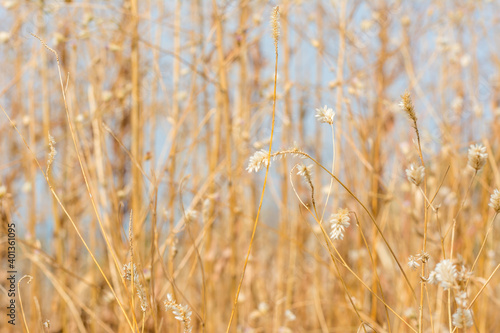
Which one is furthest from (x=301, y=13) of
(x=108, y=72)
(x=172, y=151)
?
(x=172, y=151)

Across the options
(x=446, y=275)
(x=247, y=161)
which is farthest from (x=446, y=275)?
(x=247, y=161)

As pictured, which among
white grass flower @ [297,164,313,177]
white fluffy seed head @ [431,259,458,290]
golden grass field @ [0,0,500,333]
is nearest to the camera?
white fluffy seed head @ [431,259,458,290]

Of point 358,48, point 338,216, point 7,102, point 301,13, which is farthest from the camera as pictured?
point 7,102

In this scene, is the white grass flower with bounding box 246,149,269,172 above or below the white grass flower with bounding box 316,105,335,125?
below

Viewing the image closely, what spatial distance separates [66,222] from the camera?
1.44m

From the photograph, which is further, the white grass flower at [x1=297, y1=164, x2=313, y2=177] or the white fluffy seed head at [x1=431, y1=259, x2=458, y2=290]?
the white grass flower at [x1=297, y1=164, x2=313, y2=177]

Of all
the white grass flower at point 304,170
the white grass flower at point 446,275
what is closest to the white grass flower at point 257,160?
the white grass flower at point 304,170

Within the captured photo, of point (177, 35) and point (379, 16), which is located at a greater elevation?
point (379, 16)

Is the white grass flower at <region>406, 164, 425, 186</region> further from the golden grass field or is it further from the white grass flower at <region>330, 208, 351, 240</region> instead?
the golden grass field

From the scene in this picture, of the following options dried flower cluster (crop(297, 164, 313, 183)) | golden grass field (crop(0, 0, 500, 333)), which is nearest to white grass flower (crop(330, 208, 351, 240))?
dried flower cluster (crop(297, 164, 313, 183))

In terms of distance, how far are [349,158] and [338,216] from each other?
3.20 ft

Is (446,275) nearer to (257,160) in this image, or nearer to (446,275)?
(446,275)

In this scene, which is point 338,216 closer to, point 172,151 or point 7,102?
point 172,151

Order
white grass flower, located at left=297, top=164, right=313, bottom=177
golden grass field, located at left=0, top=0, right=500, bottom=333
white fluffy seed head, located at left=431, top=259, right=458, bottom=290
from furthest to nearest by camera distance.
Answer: golden grass field, located at left=0, top=0, right=500, bottom=333 < white grass flower, located at left=297, top=164, right=313, bottom=177 < white fluffy seed head, located at left=431, top=259, right=458, bottom=290
